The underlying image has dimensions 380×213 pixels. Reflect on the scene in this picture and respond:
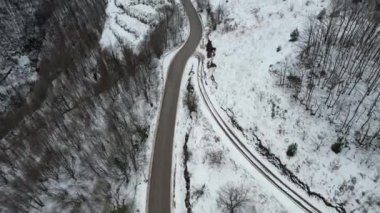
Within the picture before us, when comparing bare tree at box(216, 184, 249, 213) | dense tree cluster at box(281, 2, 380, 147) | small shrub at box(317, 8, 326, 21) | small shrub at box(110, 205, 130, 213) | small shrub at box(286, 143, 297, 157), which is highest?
small shrub at box(317, 8, 326, 21)

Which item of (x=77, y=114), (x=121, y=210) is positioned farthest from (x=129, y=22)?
(x=121, y=210)

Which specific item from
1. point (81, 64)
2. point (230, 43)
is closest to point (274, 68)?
point (230, 43)

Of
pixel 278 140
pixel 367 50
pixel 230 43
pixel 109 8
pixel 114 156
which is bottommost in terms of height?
pixel 278 140

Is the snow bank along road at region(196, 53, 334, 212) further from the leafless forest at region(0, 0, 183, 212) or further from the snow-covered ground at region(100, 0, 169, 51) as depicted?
the snow-covered ground at region(100, 0, 169, 51)

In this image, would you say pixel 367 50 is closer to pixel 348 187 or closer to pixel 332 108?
pixel 332 108

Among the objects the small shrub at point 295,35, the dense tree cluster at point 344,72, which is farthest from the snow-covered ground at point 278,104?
the dense tree cluster at point 344,72

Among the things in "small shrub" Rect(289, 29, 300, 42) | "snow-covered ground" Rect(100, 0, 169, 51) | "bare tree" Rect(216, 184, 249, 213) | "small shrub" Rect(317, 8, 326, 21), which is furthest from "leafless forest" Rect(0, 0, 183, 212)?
"small shrub" Rect(317, 8, 326, 21)

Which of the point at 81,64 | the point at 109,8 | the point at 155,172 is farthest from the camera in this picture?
the point at 109,8
